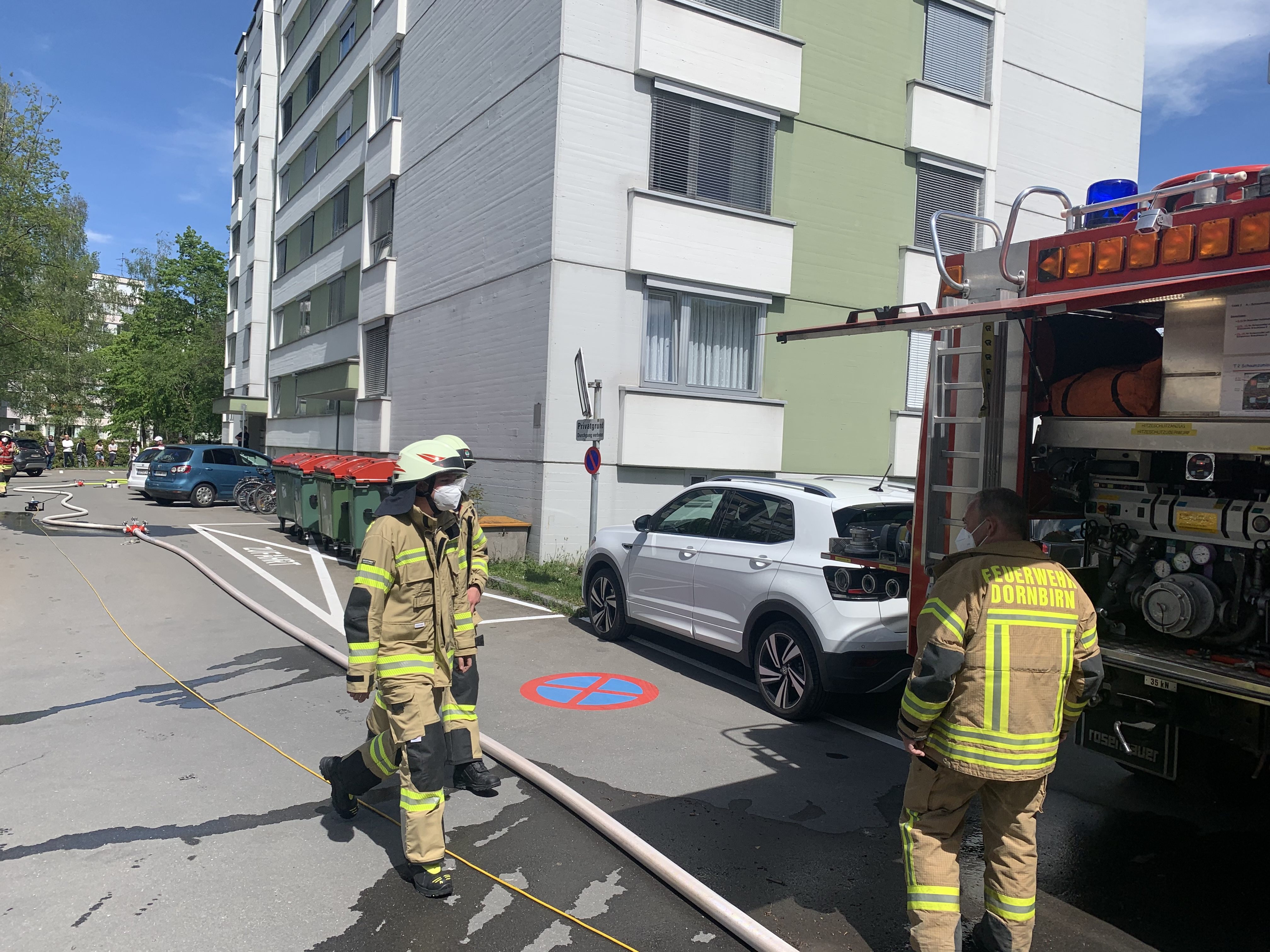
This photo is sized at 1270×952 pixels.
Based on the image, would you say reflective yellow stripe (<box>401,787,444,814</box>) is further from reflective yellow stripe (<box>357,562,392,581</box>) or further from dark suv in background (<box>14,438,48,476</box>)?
dark suv in background (<box>14,438,48,476</box>)

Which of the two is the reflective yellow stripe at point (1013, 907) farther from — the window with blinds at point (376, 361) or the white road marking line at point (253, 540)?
the window with blinds at point (376, 361)

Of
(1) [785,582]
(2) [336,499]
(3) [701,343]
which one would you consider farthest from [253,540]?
(1) [785,582]

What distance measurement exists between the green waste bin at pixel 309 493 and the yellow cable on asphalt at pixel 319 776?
496 cm

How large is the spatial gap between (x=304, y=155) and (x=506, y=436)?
20401mm

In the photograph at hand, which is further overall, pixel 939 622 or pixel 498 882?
pixel 498 882

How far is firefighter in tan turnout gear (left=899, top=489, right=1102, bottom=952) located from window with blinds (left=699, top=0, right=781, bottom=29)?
14055 millimetres

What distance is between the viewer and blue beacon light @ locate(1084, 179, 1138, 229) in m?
4.31

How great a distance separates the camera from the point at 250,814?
445cm

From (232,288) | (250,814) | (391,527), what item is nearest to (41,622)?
(250,814)

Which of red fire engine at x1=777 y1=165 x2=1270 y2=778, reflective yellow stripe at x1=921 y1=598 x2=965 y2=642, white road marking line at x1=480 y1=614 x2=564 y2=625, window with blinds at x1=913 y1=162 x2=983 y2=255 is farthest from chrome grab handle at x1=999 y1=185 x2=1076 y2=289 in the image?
window with blinds at x1=913 y1=162 x2=983 y2=255

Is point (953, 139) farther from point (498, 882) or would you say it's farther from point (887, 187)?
point (498, 882)

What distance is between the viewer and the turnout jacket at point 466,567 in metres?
4.30

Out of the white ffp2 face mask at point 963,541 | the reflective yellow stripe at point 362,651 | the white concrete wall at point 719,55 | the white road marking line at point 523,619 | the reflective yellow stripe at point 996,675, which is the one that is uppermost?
the white concrete wall at point 719,55

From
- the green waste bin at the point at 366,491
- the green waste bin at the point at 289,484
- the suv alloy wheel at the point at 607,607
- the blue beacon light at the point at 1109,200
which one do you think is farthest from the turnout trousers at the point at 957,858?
the green waste bin at the point at 289,484
